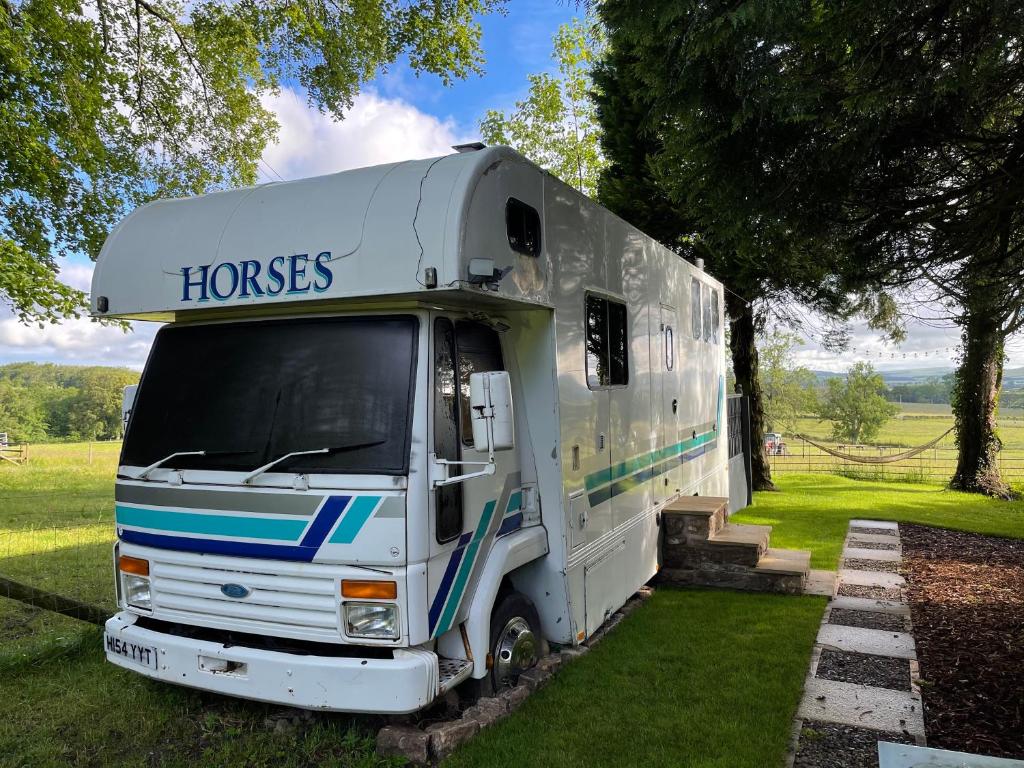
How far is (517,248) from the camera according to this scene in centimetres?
400

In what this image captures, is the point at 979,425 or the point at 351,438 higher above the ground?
the point at 351,438

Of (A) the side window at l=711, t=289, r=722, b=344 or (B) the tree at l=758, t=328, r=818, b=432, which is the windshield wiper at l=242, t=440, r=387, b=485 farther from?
(B) the tree at l=758, t=328, r=818, b=432

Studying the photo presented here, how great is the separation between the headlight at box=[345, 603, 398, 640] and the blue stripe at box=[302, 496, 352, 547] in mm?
333

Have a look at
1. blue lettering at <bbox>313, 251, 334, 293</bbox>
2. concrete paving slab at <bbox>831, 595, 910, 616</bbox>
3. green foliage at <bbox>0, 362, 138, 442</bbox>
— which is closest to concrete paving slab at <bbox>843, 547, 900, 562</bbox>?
concrete paving slab at <bbox>831, 595, 910, 616</bbox>

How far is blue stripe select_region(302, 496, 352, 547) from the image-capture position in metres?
3.28

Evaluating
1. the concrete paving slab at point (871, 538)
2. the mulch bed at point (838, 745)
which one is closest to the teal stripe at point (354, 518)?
the mulch bed at point (838, 745)

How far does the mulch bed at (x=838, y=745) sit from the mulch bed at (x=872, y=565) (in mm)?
4368

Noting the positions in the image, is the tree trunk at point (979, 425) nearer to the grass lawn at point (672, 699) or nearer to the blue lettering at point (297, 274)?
the grass lawn at point (672, 699)

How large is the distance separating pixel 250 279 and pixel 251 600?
63.5 inches

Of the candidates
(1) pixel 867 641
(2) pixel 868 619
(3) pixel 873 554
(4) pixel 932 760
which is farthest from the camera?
(3) pixel 873 554

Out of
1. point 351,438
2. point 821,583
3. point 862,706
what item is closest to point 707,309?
point 821,583

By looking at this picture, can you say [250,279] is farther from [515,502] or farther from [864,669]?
[864,669]

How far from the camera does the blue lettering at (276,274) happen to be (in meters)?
3.58

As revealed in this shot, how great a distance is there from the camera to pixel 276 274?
3.61m
